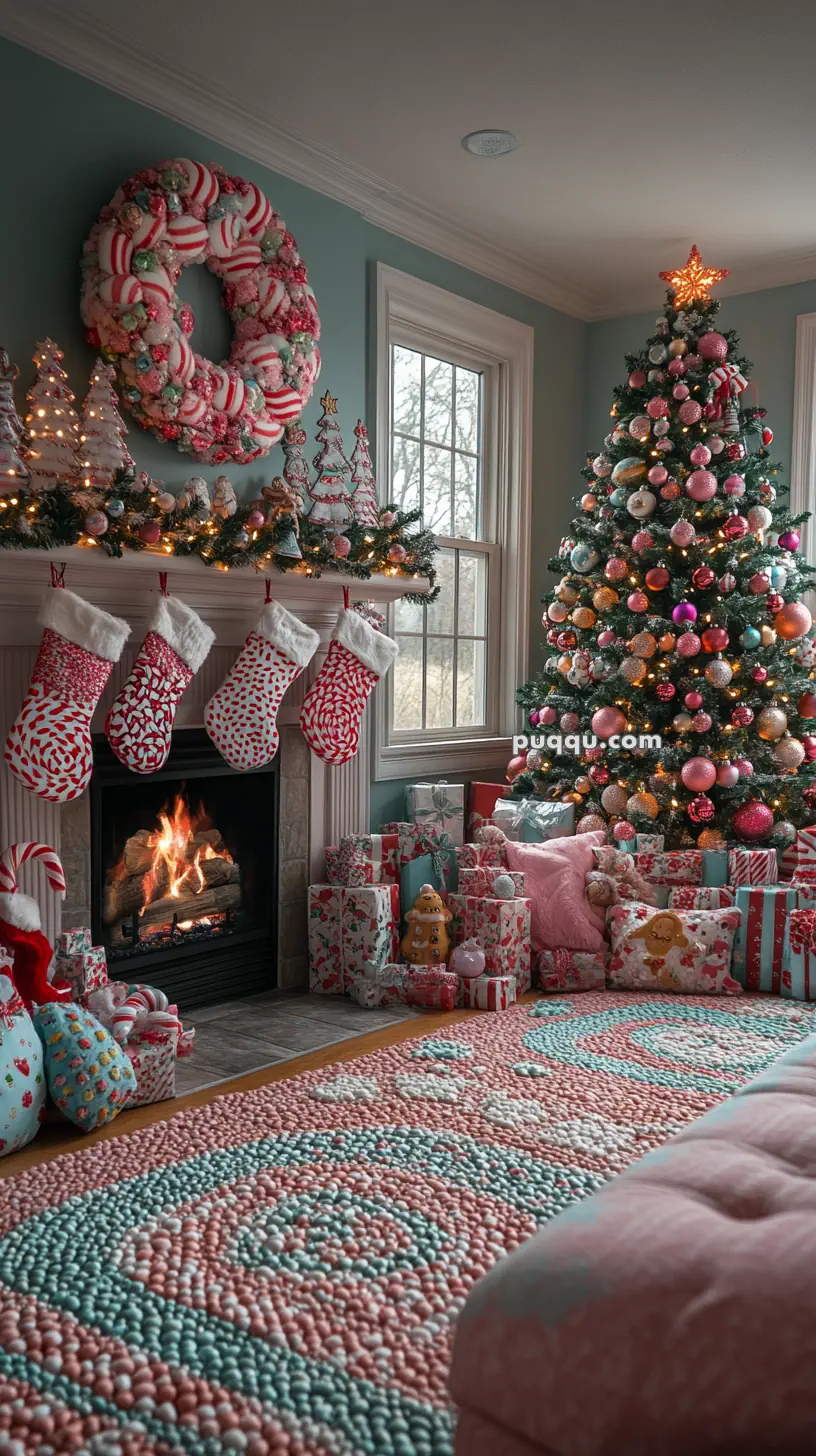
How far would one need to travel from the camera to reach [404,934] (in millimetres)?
4070

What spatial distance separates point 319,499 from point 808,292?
2.61 m

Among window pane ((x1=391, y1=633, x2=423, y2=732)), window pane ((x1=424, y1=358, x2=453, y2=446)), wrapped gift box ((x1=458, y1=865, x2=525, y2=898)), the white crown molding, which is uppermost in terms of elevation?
the white crown molding

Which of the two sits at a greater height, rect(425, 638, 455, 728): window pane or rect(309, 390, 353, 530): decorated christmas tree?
rect(309, 390, 353, 530): decorated christmas tree

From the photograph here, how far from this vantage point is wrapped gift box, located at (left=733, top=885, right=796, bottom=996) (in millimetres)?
3789

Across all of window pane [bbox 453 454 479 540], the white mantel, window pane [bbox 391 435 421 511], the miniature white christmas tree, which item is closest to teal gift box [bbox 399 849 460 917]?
the white mantel

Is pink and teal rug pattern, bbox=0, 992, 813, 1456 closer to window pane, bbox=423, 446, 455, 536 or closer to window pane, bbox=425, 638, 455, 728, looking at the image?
window pane, bbox=425, 638, 455, 728

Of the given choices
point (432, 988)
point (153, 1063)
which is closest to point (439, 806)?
point (432, 988)

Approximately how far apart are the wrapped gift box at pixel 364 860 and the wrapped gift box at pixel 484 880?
0.96 feet

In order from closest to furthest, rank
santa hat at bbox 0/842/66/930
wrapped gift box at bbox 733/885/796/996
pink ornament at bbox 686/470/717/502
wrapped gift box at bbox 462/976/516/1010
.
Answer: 1. santa hat at bbox 0/842/66/930
2. wrapped gift box at bbox 462/976/516/1010
3. wrapped gift box at bbox 733/885/796/996
4. pink ornament at bbox 686/470/717/502

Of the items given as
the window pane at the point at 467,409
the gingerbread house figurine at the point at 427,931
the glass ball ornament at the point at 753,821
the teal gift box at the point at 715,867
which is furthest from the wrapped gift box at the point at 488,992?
the window pane at the point at 467,409

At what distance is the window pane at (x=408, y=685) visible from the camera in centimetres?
464

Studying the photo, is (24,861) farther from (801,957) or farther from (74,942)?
(801,957)

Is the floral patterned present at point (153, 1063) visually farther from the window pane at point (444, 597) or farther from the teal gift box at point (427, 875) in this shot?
the window pane at point (444, 597)

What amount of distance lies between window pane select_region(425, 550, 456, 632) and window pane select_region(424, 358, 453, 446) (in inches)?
19.8
